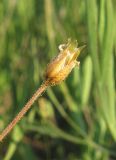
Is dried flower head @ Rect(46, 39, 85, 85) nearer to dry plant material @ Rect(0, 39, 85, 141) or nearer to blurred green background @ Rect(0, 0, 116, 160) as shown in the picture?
dry plant material @ Rect(0, 39, 85, 141)

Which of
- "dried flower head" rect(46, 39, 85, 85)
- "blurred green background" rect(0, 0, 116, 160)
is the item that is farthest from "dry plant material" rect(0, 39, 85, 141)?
"blurred green background" rect(0, 0, 116, 160)

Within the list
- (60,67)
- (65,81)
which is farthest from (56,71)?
(65,81)

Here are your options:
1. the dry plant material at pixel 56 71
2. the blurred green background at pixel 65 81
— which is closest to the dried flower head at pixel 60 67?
the dry plant material at pixel 56 71

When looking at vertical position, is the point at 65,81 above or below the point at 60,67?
above

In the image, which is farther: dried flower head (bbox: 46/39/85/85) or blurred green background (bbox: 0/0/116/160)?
blurred green background (bbox: 0/0/116/160)

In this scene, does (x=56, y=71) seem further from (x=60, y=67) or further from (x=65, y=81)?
(x=65, y=81)

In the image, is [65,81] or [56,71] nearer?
[56,71]

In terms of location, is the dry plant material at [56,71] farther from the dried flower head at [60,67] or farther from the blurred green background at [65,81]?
the blurred green background at [65,81]

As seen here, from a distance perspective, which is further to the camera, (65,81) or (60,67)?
(65,81)

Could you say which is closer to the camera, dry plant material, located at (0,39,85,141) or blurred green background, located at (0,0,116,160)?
dry plant material, located at (0,39,85,141)

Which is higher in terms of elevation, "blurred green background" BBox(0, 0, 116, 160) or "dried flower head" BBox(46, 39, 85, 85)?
"blurred green background" BBox(0, 0, 116, 160)
